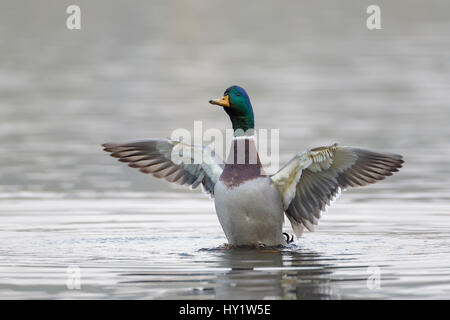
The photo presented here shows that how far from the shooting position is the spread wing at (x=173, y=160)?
36.3 feet

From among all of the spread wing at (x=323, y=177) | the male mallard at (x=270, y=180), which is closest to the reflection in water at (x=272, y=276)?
the male mallard at (x=270, y=180)

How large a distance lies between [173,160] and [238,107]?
3.57 ft

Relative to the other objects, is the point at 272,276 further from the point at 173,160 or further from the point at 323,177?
the point at 173,160

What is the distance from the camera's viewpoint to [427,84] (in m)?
24.3

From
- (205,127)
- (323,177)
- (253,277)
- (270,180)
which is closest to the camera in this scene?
(253,277)

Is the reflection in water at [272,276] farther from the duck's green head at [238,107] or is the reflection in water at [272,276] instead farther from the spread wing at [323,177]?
the duck's green head at [238,107]

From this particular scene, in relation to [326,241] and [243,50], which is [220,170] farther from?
[243,50]

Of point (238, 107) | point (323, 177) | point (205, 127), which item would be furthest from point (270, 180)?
point (205, 127)

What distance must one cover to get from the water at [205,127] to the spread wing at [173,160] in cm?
58

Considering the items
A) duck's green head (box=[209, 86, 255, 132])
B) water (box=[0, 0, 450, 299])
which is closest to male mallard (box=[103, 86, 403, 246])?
duck's green head (box=[209, 86, 255, 132])

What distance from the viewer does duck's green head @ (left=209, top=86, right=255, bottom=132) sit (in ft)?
34.4

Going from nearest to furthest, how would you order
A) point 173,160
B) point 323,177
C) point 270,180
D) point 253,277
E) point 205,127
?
point 253,277 < point 270,180 < point 323,177 < point 173,160 < point 205,127

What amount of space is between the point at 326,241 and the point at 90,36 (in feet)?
83.2

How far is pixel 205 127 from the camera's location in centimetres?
1833
